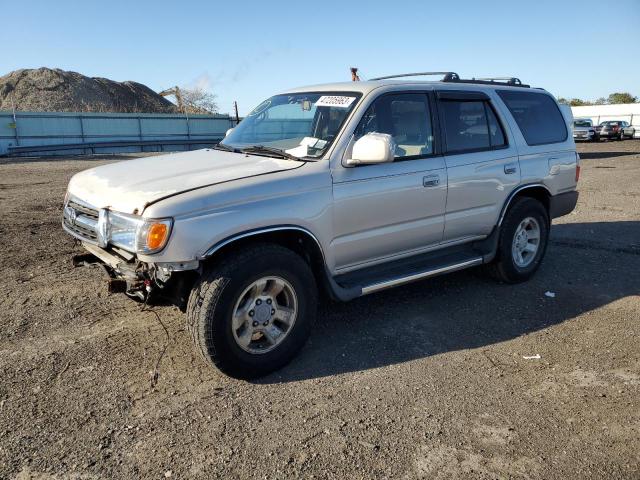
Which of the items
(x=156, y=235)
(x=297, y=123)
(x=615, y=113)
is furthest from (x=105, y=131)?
(x=615, y=113)

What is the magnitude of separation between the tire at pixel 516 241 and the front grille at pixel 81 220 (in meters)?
3.77

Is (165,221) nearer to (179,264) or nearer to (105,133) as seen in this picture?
(179,264)

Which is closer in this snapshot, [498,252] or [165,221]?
[165,221]

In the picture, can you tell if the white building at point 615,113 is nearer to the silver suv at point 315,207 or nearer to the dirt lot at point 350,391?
the silver suv at point 315,207

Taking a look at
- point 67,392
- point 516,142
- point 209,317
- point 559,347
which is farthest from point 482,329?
point 67,392

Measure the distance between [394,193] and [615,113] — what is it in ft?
160

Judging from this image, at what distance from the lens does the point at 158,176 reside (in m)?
3.74

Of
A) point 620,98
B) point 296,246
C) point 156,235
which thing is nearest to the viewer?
point 156,235

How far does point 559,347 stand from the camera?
413 centimetres

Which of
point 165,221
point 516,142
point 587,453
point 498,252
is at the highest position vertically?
point 516,142

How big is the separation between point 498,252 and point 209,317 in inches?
128

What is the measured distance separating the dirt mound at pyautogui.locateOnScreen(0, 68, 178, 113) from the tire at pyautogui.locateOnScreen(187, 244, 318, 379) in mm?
47815

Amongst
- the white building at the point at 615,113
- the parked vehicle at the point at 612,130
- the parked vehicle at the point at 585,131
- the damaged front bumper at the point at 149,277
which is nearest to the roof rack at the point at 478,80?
the damaged front bumper at the point at 149,277

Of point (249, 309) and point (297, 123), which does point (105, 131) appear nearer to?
point (297, 123)
